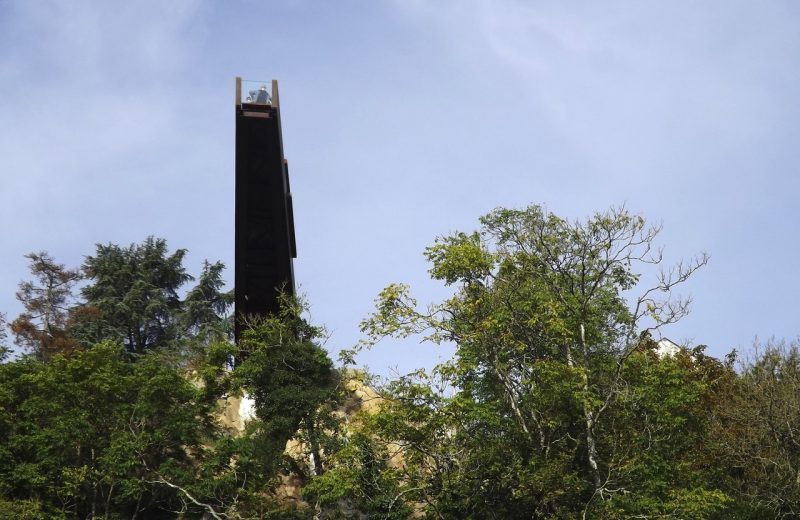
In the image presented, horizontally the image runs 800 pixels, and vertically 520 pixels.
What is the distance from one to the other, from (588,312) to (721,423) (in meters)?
7.49

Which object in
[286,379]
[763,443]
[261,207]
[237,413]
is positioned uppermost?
[261,207]

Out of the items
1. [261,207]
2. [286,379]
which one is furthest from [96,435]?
[261,207]

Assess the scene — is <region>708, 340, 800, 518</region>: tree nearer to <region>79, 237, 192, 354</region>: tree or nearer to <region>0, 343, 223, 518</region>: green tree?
<region>0, 343, 223, 518</region>: green tree

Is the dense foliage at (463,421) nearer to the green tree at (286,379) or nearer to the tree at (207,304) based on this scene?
the green tree at (286,379)

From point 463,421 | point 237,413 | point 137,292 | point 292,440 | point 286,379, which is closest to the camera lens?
point 463,421

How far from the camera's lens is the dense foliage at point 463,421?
789 inches

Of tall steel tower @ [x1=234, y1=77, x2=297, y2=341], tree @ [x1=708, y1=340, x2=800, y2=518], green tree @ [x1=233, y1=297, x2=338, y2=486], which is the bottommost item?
tree @ [x1=708, y1=340, x2=800, y2=518]

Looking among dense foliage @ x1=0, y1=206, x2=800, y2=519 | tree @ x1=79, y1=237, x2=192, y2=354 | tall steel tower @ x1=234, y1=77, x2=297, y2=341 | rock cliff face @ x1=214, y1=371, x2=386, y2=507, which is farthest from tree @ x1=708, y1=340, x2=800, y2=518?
tree @ x1=79, y1=237, x2=192, y2=354

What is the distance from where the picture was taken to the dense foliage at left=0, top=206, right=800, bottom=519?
20.0 meters

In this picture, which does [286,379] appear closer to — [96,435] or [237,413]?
[237,413]

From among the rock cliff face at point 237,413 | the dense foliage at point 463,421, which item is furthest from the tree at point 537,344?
the rock cliff face at point 237,413

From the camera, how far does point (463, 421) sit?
21047 mm

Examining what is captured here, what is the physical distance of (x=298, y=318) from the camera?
28.8 metres

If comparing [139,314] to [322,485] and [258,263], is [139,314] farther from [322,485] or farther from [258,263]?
[322,485]
